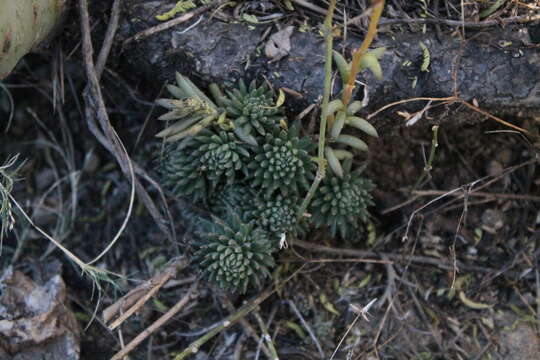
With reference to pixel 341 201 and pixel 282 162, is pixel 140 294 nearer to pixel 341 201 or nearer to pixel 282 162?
pixel 282 162

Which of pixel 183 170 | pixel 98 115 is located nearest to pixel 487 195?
pixel 183 170

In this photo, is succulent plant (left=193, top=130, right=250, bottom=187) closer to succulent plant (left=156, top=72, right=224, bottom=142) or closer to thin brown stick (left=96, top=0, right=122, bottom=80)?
succulent plant (left=156, top=72, right=224, bottom=142)

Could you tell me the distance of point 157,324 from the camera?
2.33 metres

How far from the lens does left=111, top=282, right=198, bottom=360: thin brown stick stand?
2289mm

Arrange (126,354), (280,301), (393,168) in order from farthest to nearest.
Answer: (393,168) → (280,301) → (126,354)

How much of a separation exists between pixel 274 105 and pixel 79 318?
50.6 inches

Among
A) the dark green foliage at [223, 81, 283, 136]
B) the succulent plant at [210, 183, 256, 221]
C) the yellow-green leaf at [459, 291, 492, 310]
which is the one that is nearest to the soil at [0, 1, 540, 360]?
the yellow-green leaf at [459, 291, 492, 310]

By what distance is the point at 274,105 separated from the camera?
7.61 feet

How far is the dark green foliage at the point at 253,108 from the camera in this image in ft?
7.35

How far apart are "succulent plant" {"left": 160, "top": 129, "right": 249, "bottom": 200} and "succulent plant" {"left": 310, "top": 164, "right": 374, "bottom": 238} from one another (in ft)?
1.14

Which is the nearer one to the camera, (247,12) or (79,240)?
(247,12)

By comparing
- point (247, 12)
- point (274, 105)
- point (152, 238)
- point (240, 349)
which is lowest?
point (240, 349)

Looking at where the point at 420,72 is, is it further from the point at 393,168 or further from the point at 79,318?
the point at 79,318

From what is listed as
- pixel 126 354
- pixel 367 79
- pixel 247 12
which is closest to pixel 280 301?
pixel 126 354
